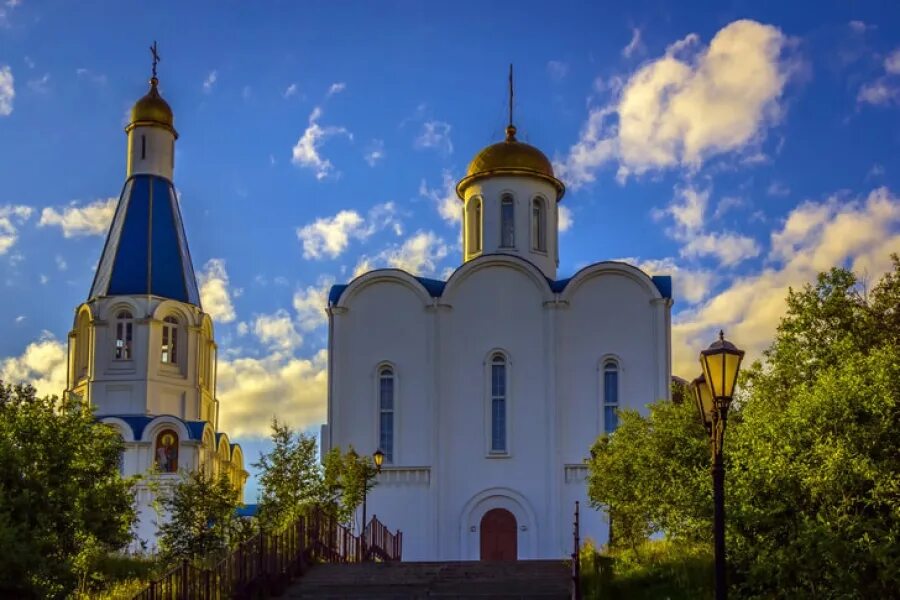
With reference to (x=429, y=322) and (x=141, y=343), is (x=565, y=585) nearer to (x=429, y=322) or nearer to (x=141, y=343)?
(x=429, y=322)

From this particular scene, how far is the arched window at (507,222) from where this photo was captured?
1425 inches

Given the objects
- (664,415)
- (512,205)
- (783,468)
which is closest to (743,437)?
(783,468)

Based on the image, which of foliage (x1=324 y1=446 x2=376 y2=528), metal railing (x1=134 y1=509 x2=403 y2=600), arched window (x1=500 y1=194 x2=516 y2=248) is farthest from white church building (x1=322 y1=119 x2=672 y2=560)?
metal railing (x1=134 y1=509 x2=403 y2=600)

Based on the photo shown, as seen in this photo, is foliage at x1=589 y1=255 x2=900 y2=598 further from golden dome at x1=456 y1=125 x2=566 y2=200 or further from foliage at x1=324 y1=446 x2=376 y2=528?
golden dome at x1=456 y1=125 x2=566 y2=200

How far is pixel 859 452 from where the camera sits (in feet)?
51.0

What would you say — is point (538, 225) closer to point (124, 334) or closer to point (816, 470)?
point (124, 334)

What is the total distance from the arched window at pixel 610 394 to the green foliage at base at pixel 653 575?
11.1m

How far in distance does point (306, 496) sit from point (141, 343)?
20.5 metres

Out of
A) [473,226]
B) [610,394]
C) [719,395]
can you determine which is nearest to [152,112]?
[473,226]

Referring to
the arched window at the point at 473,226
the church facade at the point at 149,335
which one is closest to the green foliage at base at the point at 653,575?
the arched window at the point at 473,226

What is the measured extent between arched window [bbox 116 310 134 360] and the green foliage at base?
85.2 ft

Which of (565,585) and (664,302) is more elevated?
(664,302)

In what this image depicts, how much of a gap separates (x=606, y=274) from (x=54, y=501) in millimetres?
19120

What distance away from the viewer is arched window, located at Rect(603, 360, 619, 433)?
32750 millimetres
